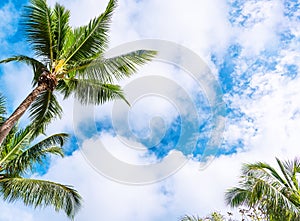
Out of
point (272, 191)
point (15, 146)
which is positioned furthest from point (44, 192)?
point (272, 191)

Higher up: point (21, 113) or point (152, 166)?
point (152, 166)

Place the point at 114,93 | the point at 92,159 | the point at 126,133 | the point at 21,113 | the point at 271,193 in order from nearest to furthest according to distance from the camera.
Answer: the point at 21,113
the point at 271,193
the point at 114,93
the point at 92,159
the point at 126,133

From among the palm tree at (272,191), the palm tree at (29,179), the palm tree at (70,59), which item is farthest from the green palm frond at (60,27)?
→ the palm tree at (272,191)

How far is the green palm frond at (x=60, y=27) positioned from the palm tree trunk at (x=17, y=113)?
4.26ft

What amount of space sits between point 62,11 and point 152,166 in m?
5.49

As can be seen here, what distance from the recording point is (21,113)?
7.30 meters

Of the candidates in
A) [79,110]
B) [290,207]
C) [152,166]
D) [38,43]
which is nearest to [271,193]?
[290,207]

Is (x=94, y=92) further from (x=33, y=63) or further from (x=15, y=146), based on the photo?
(x=15, y=146)

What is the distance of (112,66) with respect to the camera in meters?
8.65

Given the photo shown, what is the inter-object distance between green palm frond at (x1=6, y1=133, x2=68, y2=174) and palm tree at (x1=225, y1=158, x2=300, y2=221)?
5.72 m

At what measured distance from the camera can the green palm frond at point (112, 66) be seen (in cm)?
858

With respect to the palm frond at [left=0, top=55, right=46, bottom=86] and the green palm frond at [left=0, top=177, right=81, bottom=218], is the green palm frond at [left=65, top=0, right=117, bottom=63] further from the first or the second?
the green palm frond at [left=0, top=177, right=81, bottom=218]

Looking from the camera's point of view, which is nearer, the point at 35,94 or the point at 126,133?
the point at 35,94

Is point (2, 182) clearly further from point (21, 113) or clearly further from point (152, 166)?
point (152, 166)
